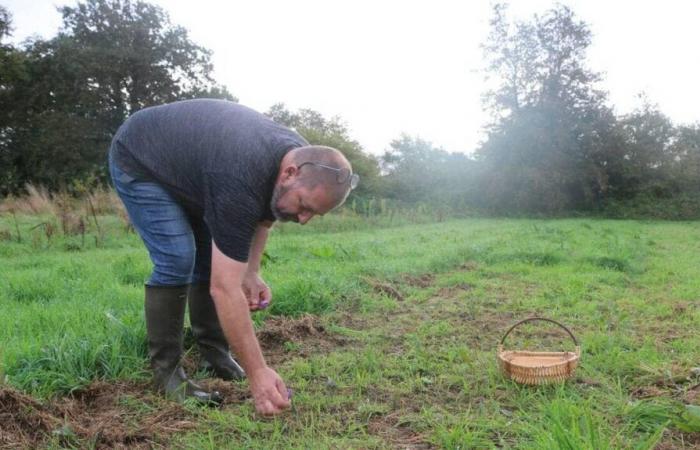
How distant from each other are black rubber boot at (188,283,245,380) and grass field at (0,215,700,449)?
12 cm

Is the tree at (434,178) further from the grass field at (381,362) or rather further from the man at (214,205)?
the man at (214,205)

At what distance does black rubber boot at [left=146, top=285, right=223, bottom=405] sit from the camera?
9.00 feet

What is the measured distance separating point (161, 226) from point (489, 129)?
26.9m

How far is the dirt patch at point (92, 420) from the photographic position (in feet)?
7.36

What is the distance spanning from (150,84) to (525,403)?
99.3 feet

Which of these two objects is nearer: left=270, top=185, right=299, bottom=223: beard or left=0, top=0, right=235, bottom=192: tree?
left=270, top=185, right=299, bottom=223: beard

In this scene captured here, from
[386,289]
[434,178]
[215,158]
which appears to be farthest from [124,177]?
[434,178]

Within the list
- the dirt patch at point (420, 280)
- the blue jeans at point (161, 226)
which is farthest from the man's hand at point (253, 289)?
the dirt patch at point (420, 280)

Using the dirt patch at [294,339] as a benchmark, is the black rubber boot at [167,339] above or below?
above

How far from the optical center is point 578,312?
14.6 ft

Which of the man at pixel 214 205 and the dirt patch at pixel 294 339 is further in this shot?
the dirt patch at pixel 294 339

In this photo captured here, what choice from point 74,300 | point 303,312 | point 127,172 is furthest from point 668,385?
point 74,300

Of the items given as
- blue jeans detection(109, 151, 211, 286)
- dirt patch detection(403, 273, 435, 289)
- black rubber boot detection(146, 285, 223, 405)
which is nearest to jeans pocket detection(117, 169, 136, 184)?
blue jeans detection(109, 151, 211, 286)

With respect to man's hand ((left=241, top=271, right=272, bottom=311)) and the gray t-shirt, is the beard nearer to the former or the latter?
the gray t-shirt
